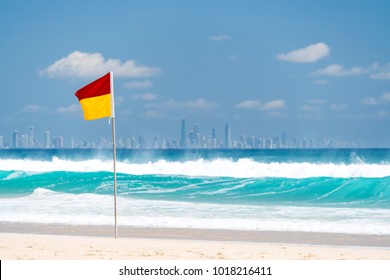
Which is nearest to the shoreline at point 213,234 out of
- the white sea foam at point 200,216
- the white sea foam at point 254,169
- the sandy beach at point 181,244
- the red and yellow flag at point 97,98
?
the sandy beach at point 181,244

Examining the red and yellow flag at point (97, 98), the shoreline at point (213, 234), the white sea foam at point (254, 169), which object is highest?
the red and yellow flag at point (97, 98)

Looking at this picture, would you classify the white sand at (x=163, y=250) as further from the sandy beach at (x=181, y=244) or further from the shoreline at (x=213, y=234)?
the shoreline at (x=213, y=234)

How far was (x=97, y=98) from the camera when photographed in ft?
36.4

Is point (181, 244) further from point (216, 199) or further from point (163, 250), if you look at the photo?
point (216, 199)

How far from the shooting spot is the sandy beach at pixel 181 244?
9984 mm

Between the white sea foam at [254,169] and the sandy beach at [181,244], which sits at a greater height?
the white sea foam at [254,169]

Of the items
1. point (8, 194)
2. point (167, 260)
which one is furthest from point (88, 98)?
point (8, 194)

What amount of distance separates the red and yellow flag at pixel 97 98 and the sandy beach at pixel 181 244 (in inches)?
87.7

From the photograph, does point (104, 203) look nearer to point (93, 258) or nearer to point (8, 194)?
point (8, 194)

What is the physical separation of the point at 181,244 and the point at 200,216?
16.5 feet

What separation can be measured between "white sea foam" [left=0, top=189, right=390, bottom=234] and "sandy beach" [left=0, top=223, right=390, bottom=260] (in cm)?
92

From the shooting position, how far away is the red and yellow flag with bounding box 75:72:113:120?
10992 millimetres

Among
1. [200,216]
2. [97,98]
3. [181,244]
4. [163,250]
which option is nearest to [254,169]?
[200,216]

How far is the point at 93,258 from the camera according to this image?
9.71 metres
